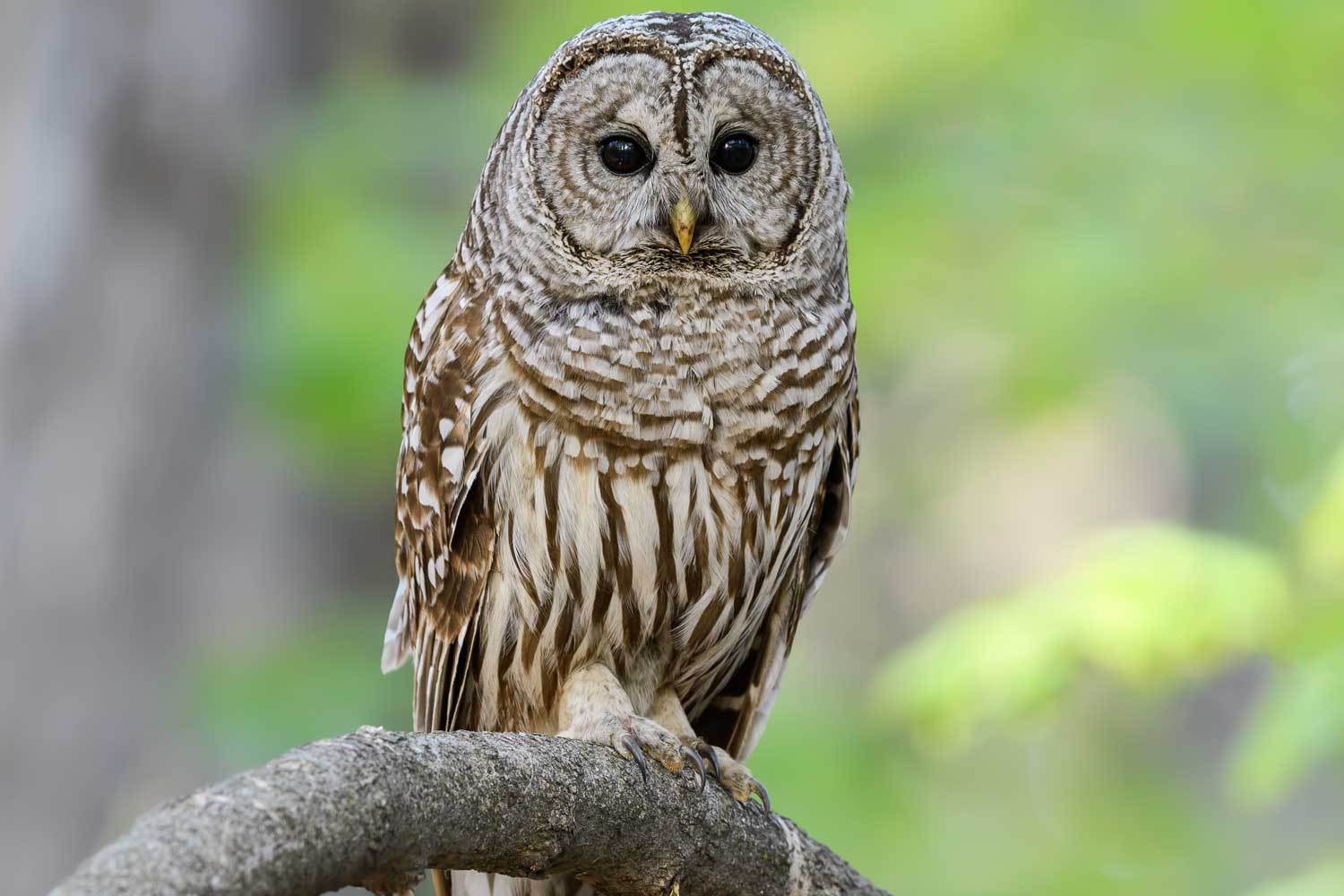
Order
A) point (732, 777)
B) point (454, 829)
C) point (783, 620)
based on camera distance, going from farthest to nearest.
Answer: point (783, 620), point (732, 777), point (454, 829)

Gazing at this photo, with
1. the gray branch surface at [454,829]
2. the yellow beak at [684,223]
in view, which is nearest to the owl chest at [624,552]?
the yellow beak at [684,223]

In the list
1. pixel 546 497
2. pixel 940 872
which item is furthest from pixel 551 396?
pixel 940 872

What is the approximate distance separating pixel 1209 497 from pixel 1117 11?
3.74m

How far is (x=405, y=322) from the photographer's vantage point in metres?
6.56

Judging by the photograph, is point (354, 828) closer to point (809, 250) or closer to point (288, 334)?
point (809, 250)

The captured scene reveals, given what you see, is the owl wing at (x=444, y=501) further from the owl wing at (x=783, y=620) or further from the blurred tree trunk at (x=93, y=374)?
the blurred tree trunk at (x=93, y=374)

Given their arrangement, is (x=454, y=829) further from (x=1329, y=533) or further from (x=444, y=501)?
(x=1329, y=533)

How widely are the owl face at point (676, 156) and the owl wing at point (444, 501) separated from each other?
354mm

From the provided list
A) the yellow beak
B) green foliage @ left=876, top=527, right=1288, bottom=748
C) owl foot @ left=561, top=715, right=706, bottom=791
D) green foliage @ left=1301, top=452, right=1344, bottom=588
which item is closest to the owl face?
the yellow beak

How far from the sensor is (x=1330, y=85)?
641 centimetres

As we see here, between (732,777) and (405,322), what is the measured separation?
154 inches

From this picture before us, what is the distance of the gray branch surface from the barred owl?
240 mm

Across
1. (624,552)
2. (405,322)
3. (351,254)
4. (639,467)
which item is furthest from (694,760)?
(351,254)

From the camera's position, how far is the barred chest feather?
321 centimetres
